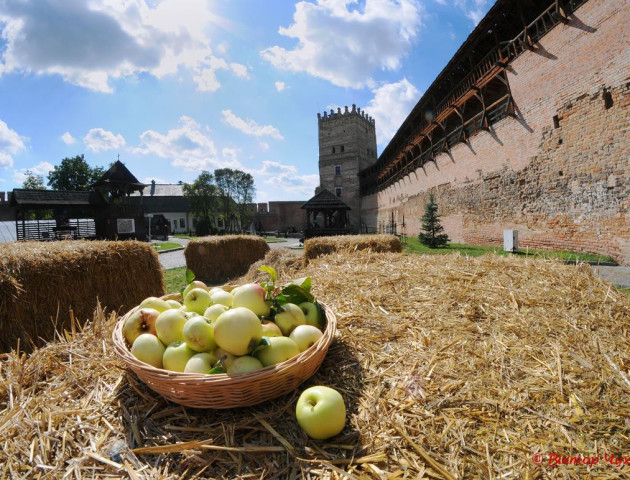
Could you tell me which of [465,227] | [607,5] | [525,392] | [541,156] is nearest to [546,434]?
[525,392]

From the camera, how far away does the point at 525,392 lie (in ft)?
5.06

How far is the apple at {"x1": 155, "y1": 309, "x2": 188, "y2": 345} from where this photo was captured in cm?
166

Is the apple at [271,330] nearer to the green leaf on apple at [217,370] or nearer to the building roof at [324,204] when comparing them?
the green leaf on apple at [217,370]

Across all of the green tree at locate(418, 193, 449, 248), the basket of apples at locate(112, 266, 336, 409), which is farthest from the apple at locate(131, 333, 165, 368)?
the green tree at locate(418, 193, 449, 248)

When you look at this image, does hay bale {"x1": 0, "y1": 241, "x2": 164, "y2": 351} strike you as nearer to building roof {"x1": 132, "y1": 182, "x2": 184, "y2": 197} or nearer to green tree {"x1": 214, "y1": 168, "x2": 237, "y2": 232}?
green tree {"x1": 214, "y1": 168, "x2": 237, "y2": 232}

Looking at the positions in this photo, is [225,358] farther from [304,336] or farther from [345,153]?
[345,153]

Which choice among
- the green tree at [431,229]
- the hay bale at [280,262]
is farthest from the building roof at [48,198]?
the green tree at [431,229]

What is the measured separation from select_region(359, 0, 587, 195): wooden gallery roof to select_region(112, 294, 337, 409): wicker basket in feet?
48.2

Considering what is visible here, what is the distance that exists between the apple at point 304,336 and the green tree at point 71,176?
198 feet

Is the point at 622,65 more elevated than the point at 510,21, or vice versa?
the point at 510,21

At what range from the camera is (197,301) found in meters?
1.91

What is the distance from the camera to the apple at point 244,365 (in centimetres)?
142

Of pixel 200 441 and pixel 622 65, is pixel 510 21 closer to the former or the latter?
pixel 622 65

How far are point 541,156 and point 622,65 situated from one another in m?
3.80
